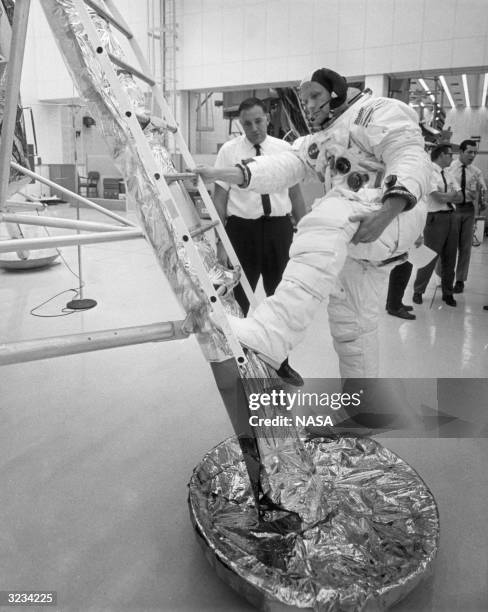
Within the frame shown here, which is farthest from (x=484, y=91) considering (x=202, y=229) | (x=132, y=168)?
(x=132, y=168)

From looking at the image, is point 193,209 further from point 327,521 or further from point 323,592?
point 323,592

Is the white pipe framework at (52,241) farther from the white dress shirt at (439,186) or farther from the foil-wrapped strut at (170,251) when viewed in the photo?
the white dress shirt at (439,186)

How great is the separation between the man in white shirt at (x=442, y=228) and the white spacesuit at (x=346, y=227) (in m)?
2.77

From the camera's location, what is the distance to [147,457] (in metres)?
2.08

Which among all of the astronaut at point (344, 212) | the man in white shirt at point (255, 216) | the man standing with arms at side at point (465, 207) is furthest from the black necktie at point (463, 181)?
the astronaut at point (344, 212)

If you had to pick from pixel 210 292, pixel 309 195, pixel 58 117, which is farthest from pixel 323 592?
pixel 58 117

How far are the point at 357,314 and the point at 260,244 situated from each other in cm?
119

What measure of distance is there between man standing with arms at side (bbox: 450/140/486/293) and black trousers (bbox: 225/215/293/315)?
2518mm

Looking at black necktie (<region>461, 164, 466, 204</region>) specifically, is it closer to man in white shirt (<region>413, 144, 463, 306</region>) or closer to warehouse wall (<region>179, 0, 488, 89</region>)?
man in white shirt (<region>413, 144, 463, 306</region>)

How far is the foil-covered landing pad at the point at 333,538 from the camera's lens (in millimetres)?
1299

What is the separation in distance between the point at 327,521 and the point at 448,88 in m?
14.0

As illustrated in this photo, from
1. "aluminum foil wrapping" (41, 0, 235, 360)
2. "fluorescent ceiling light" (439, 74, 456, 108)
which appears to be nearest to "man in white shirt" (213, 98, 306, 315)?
"aluminum foil wrapping" (41, 0, 235, 360)

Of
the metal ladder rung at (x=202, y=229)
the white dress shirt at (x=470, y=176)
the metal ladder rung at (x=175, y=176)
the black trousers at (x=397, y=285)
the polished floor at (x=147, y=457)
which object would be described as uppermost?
the white dress shirt at (x=470, y=176)

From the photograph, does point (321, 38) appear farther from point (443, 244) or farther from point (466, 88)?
point (466, 88)
